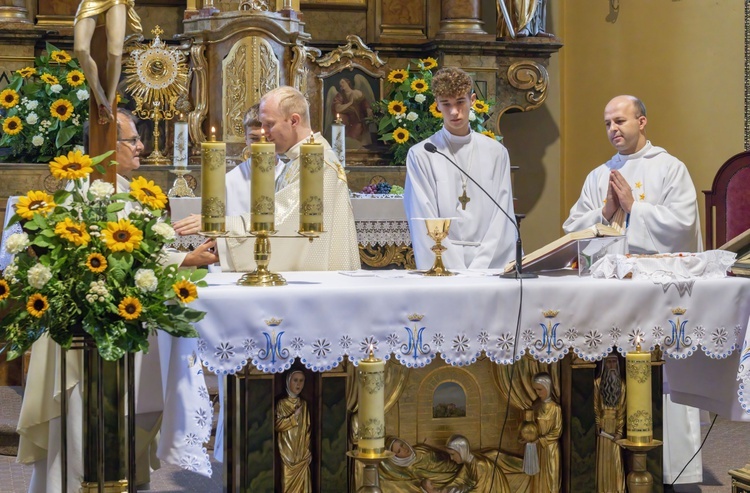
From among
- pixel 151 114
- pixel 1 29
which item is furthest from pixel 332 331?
pixel 1 29

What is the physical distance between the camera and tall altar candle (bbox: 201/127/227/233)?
3873 millimetres

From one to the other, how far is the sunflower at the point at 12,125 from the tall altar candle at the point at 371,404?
566 centimetres

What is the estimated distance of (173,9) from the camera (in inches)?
394

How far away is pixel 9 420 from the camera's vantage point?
6.40m

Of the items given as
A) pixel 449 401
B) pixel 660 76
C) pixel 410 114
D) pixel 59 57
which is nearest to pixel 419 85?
pixel 410 114

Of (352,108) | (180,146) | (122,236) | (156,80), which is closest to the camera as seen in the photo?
(122,236)

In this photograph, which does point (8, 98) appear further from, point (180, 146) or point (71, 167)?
point (71, 167)

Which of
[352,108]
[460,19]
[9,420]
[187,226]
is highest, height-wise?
[460,19]

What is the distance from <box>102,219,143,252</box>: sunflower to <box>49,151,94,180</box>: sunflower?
0.20m

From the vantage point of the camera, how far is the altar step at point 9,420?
6.27 meters

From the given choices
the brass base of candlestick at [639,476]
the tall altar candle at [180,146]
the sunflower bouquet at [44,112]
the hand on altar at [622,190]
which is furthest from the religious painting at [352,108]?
the brass base of candlestick at [639,476]

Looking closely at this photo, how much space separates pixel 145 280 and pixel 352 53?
21.5 feet

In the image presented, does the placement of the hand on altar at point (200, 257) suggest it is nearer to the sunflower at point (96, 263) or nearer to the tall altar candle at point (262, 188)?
the tall altar candle at point (262, 188)

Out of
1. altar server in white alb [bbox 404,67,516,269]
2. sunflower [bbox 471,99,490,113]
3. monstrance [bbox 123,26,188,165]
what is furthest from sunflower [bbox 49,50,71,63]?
altar server in white alb [bbox 404,67,516,269]
